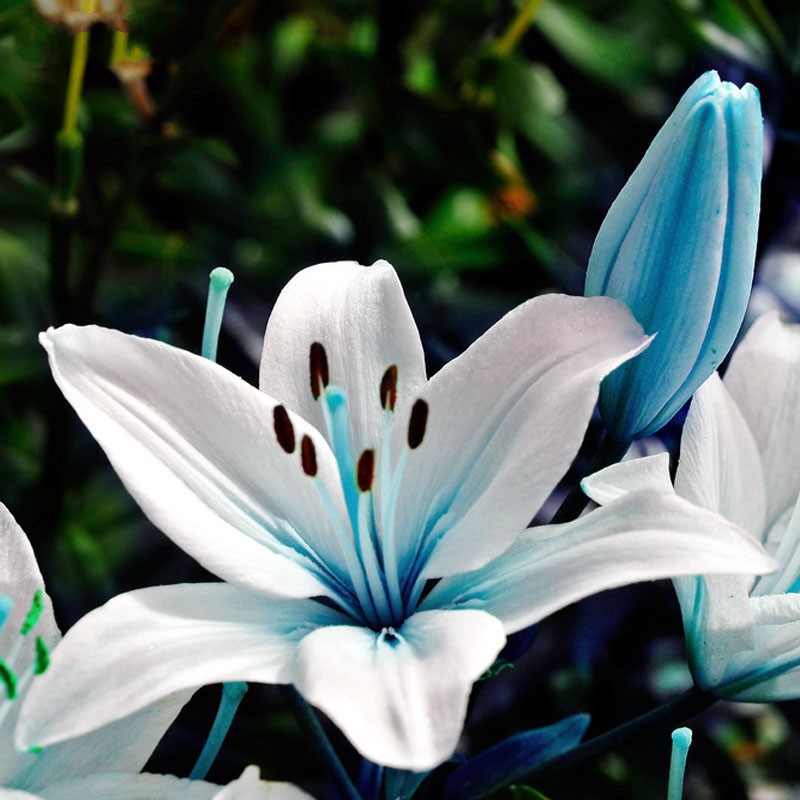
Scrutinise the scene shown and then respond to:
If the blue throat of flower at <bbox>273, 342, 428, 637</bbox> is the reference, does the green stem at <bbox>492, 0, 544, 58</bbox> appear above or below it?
above

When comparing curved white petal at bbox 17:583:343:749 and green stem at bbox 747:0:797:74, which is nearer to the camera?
curved white petal at bbox 17:583:343:749

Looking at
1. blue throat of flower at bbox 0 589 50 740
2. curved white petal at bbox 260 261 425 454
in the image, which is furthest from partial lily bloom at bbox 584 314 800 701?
blue throat of flower at bbox 0 589 50 740

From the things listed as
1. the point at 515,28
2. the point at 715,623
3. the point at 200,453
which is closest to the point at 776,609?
the point at 715,623

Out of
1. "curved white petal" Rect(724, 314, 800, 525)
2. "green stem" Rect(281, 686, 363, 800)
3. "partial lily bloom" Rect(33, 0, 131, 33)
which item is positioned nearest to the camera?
"green stem" Rect(281, 686, 363, 800)

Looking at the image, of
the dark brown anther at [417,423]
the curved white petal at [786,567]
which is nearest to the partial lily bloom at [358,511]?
the dark brown anther at [417,423]

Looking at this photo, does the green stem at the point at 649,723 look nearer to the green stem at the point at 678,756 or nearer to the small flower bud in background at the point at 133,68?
the green stem at the point at 678,756

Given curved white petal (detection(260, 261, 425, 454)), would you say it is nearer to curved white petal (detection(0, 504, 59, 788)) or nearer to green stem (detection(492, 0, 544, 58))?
curved white petal (detection(0, 504, 59, 788))

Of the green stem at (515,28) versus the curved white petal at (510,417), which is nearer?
the curved white petal at (510,417)

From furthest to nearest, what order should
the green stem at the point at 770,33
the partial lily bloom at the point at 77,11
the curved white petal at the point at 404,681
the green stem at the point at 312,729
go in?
the green stem at the point at 770,33, the partial lily bloom at the point at 77,11, the green stem at the point at 312,729, the curved white petal at the point at 404,681
